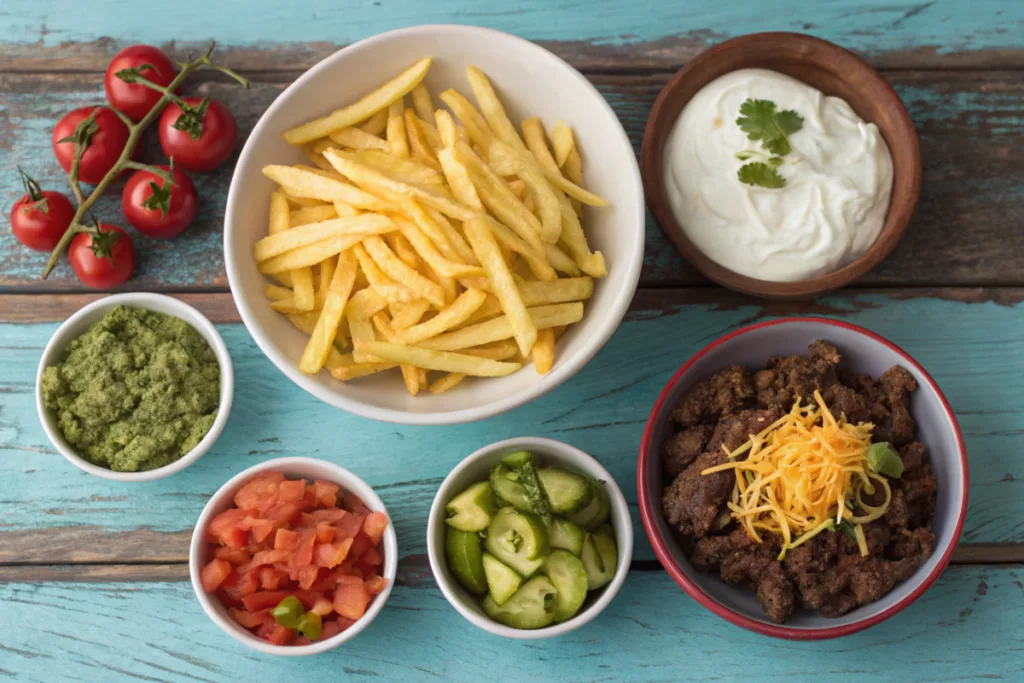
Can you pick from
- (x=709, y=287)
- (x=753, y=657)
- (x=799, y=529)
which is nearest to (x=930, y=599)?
(x=753, y=657)

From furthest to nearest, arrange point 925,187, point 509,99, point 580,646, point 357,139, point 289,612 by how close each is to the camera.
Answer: point 925,187
point 580,646
point 509,99
point 357,139
point 289,612

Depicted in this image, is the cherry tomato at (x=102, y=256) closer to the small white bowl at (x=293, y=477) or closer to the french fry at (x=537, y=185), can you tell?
the small white bowl at (x=293, y=477)

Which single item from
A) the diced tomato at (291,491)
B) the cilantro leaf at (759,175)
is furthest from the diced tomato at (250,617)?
the cilantro leaf at (759,175)

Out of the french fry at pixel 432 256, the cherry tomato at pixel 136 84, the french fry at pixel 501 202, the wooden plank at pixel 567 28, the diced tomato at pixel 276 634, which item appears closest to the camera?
the french fry at pixel 432 256

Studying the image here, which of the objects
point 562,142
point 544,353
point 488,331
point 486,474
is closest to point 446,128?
point 562,142

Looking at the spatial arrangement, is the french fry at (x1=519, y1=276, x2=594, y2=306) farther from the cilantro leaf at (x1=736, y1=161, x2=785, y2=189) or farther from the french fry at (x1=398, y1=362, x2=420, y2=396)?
the cilantro leaf at (x1=736, y1=161, x2=785, y2=189)

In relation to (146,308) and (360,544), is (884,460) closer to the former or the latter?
(360,544)
